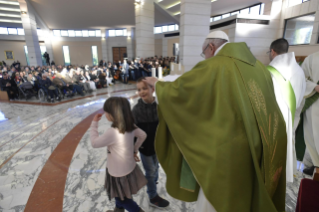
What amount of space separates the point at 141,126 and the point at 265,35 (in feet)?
37.0

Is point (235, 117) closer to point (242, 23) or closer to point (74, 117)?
point (74, 117)

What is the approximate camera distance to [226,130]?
93cm

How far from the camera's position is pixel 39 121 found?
14.7 feet

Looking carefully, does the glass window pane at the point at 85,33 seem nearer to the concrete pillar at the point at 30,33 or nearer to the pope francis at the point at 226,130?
the concrete pillar at the point at 30,33

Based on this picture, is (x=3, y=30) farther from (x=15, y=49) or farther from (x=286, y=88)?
(x=286, y=88)

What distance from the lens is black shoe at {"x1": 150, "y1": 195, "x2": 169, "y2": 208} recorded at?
183 centimetres

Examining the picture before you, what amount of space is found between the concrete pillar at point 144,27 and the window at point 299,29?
7959 mm

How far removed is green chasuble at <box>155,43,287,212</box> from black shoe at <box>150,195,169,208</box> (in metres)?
0.84

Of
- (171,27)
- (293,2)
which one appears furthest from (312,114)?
(171,27)

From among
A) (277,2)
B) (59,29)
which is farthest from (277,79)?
(59,29)

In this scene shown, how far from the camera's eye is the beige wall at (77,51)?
22875mm

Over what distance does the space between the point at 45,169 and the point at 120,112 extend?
1.95 m

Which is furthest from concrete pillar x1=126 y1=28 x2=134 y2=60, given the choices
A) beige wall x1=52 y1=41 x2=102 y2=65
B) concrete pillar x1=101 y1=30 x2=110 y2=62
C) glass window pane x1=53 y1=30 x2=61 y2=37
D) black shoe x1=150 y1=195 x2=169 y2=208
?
black shoe x1=150 y1=195 x2=169 y2=208

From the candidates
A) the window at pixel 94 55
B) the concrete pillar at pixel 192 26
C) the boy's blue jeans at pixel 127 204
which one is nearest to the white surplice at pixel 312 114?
the boy's blue jeans at pixel 127 204
